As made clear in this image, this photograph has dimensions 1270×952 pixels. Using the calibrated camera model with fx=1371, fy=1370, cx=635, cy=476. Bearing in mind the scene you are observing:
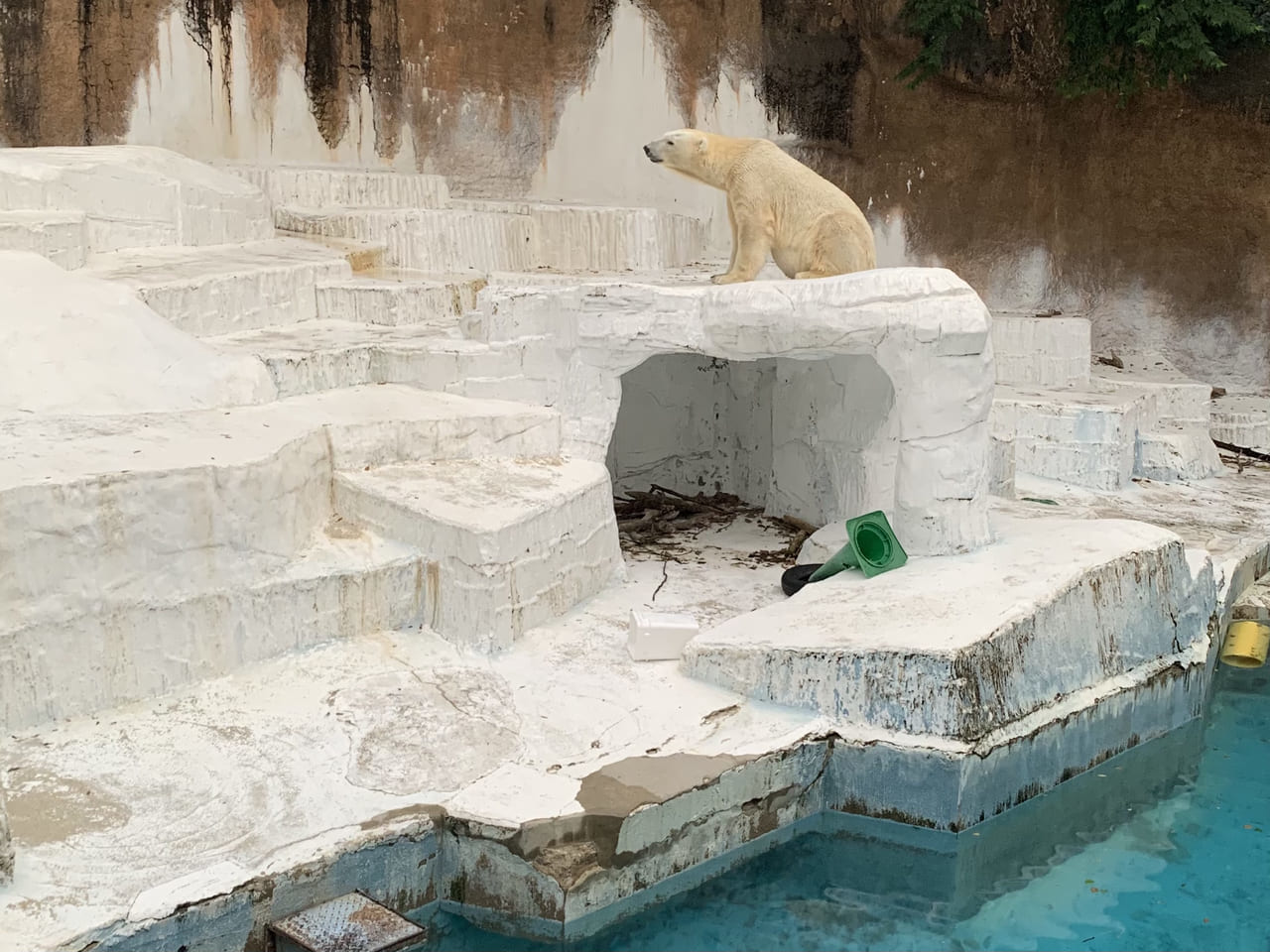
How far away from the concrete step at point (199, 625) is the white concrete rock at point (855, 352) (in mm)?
1641

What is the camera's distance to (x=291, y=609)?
5.64 metres

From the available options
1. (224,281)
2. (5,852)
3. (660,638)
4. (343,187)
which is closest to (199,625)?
(5,852)

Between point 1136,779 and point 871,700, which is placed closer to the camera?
point 871,700

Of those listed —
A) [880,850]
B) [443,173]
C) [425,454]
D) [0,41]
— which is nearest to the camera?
[880,850]

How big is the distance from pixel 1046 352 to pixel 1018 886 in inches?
271

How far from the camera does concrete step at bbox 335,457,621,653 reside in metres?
5.90

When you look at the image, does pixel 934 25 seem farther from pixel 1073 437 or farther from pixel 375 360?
pixel 375 360

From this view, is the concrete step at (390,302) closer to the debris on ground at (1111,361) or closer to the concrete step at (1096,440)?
the concrete step at (1096,440)

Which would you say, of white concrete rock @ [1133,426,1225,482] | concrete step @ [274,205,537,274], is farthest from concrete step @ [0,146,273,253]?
white concrete rock @ [1133,426,1225,482]

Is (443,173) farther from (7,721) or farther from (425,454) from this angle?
(7,721)

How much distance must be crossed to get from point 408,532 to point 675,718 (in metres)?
1.51

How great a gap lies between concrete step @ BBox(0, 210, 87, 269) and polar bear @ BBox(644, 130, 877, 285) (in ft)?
10.8

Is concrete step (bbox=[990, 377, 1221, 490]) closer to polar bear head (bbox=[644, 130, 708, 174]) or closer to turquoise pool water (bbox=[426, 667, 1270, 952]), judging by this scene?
polar bear head (bbox=[644, 130, 708, 174])

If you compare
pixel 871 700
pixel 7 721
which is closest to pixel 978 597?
pixel 871 700
